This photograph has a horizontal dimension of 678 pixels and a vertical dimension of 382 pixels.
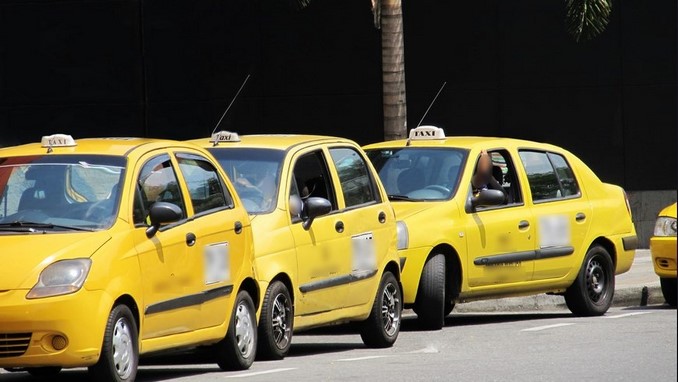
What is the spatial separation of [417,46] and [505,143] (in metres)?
7.35

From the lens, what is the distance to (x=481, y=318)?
50.7 ft

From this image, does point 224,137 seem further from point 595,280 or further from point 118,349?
point 595,280

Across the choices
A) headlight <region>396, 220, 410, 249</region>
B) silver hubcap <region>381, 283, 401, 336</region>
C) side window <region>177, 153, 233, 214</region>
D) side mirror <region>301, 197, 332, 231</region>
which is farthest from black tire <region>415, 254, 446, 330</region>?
side window <region>177, 153, 233, 214</region>

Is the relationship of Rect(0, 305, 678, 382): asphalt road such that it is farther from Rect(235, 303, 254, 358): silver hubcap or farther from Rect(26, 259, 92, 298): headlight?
Rect(26, 259, 92, 298): headlight

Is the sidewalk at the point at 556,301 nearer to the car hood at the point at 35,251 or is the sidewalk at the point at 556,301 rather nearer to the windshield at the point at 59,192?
the windshield at the point at 59,192

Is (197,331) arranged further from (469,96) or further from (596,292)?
(469,96)

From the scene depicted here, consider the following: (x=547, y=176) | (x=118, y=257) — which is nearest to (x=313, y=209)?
(x=118, y=257)

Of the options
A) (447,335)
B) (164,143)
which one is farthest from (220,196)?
(447,335)

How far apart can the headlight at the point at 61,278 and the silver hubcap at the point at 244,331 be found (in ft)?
6.14

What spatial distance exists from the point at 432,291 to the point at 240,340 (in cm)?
324

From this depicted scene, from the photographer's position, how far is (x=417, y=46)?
21953 mm

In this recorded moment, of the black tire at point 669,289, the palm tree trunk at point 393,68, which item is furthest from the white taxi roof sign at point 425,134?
the palm tree trunk at point 393,68

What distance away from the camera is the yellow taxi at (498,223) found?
13672 mm

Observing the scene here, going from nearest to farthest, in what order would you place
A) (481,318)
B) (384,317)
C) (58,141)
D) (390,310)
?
1. (58,141)
2. (384,317)
3. (390,310)
4. (481,318)
